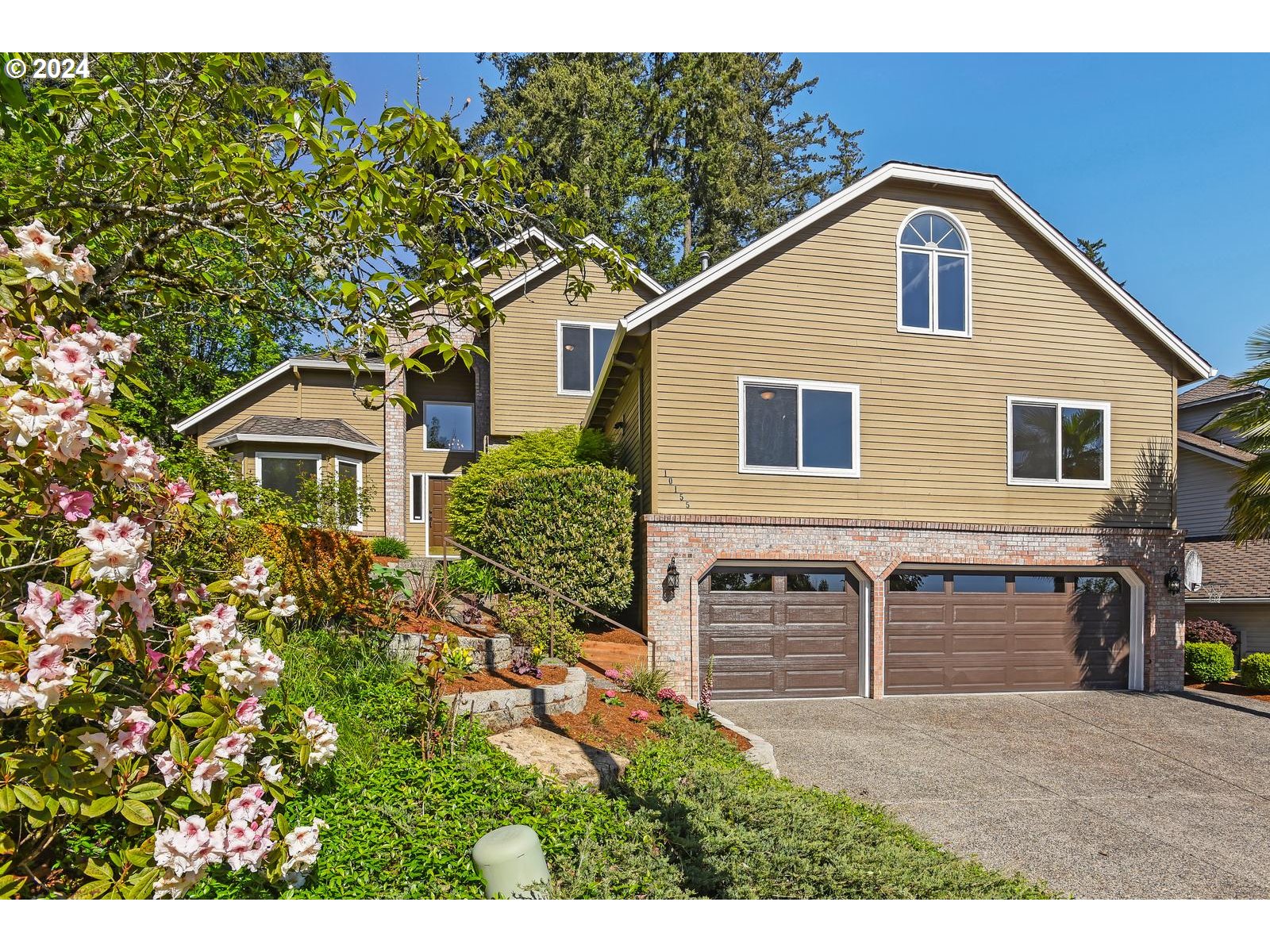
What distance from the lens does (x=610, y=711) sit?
7984 millimetres

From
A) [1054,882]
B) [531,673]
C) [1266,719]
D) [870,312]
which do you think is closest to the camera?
[1054,882]

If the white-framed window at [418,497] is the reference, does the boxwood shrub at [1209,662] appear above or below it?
below

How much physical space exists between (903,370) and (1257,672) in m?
9.44

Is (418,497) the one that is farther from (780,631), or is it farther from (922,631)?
(922,631)

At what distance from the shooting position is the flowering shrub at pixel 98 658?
2.60m

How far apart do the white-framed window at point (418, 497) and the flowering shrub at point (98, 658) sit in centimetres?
1578

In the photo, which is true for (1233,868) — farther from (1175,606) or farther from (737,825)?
(1175,606)

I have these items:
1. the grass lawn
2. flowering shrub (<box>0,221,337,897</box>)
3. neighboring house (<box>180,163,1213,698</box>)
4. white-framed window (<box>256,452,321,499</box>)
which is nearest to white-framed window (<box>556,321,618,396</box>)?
neighboring house (<box>180,163,1213,698</box>)

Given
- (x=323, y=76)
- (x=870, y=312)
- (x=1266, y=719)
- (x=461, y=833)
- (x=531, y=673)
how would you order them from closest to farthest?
(x=323, y=76)
(x=461, y=833)
(x=531, y=673)
(x=1266, y=719)
(x=870, y=312)

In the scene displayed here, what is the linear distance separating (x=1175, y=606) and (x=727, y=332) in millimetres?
9592

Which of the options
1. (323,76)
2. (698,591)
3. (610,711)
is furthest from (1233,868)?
(323,76)

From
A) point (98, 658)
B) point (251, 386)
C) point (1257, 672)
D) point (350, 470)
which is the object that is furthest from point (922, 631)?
point (251, 386)

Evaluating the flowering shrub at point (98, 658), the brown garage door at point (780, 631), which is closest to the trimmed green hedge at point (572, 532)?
the brown garage door at point (780, 631)

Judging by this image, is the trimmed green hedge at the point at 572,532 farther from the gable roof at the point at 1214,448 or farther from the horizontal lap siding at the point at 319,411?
the gable roof at the point at 1214,448
